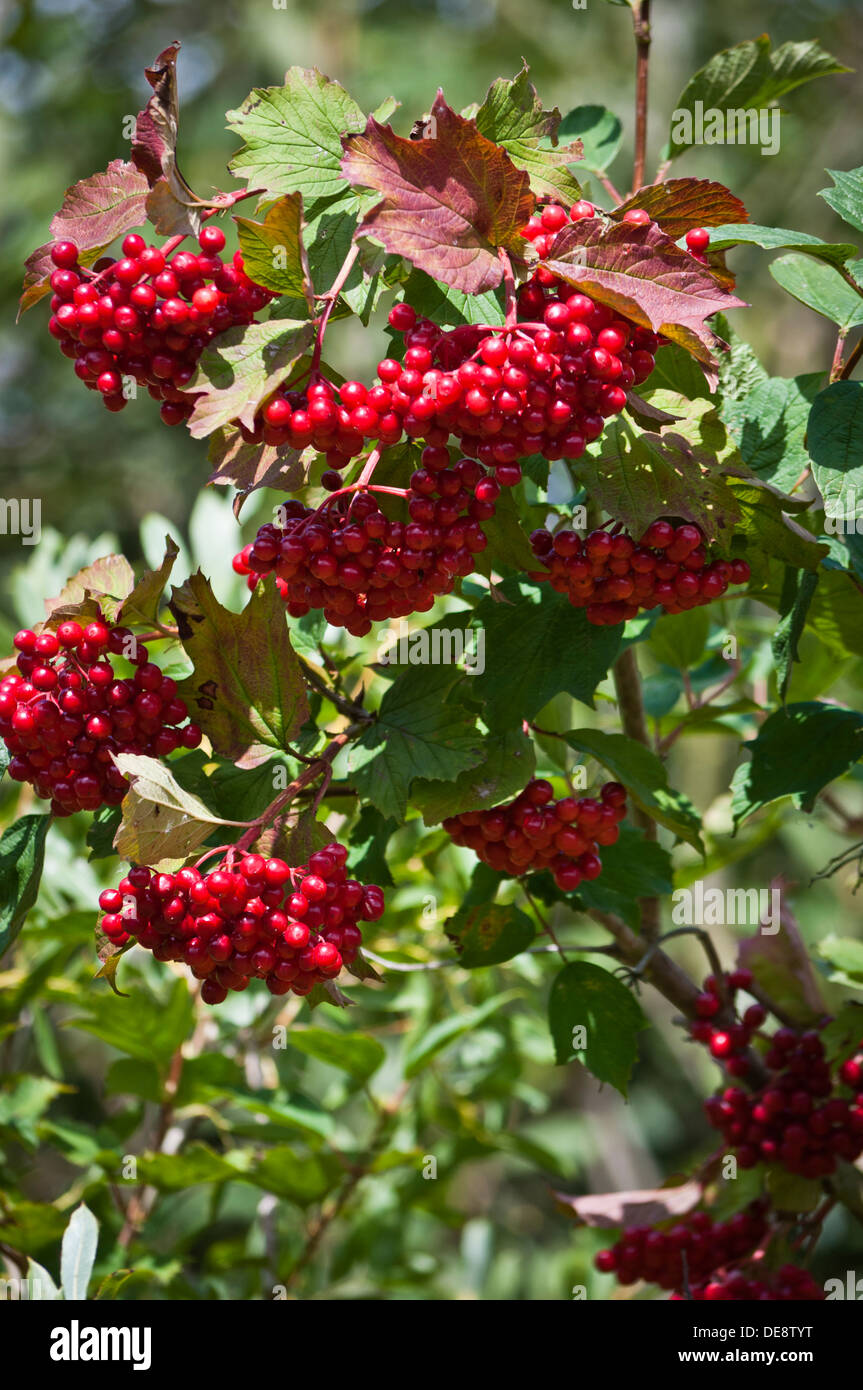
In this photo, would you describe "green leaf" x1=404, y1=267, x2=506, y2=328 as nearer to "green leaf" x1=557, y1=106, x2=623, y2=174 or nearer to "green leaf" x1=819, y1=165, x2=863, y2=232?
"green leaf" x1=819, y1=165, x2=863, y2=232

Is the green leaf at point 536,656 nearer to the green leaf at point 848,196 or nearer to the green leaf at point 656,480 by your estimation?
the green leaf at point 656,480

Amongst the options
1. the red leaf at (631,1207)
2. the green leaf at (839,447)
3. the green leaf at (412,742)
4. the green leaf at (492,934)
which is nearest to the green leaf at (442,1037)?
the red leaf at (631,1207)

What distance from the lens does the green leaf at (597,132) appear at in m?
1.29

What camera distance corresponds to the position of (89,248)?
85 cm

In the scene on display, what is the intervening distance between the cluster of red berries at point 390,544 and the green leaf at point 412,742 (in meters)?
0.10

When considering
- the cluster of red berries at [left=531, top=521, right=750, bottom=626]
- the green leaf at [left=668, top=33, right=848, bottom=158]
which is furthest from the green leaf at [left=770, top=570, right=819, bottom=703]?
the green leaf at [left=668, top=33, right=848, bottom=158]

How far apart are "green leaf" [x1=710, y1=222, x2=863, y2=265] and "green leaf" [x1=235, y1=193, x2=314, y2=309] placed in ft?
0.99

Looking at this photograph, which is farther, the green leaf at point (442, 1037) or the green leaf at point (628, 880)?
the green leaf at point (442, 1037)

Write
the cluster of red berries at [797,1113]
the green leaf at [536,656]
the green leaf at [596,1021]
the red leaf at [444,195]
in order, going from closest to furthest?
the red leaf at [444,195] → the green leaf at [536,656] → the green leaf at [596,1021] → the cluster of red berries at [797,1113]

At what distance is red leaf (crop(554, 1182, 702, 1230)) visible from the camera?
1244 mm

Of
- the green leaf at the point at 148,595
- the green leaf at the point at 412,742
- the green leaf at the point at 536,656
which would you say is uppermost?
the green leaf at the point at 148,595

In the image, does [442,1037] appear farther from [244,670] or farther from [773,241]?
[773,241]

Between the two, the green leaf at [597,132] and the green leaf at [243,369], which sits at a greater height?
the green leaf at [597,132]
